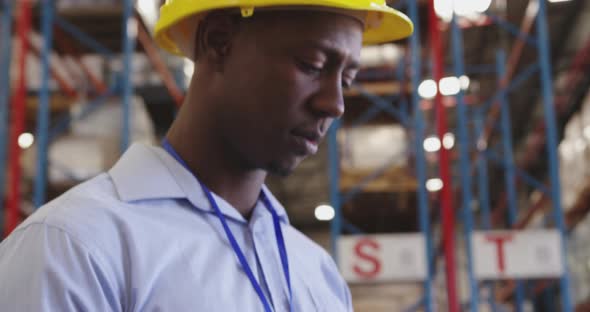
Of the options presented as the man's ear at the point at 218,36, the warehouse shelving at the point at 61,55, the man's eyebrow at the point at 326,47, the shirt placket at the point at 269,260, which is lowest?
the shirt placket at the point at 269,260

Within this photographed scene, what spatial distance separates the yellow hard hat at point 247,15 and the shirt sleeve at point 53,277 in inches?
20.7

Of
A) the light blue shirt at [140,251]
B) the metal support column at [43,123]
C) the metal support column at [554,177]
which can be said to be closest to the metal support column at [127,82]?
the metal support column at [43,123]

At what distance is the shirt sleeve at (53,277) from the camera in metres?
1.14

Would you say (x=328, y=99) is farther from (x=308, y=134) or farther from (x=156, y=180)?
(x=156, y=180)

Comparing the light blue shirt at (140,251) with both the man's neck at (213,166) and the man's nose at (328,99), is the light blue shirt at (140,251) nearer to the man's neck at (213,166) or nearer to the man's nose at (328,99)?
the man's neck at (213,166)

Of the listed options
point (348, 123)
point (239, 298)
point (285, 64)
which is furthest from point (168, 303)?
point (348, 123)

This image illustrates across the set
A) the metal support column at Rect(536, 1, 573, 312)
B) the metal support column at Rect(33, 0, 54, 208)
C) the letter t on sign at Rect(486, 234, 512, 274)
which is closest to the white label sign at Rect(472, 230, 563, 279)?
the letter t on sign at Rect(486, 234, 512, 274)

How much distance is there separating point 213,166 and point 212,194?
69mm

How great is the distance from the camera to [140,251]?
1276mm

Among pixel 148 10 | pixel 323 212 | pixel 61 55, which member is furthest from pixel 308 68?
pixel 323 212

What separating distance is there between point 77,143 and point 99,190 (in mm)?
9753

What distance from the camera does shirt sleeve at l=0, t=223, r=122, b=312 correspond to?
1.14 meters

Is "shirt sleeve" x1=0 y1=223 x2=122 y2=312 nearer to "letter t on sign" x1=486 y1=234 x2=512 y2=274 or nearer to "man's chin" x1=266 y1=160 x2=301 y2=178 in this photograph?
"man's chin" x1=266 y1=160 x2=301 y2=178

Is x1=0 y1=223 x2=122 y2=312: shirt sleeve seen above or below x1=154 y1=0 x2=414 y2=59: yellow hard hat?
below
